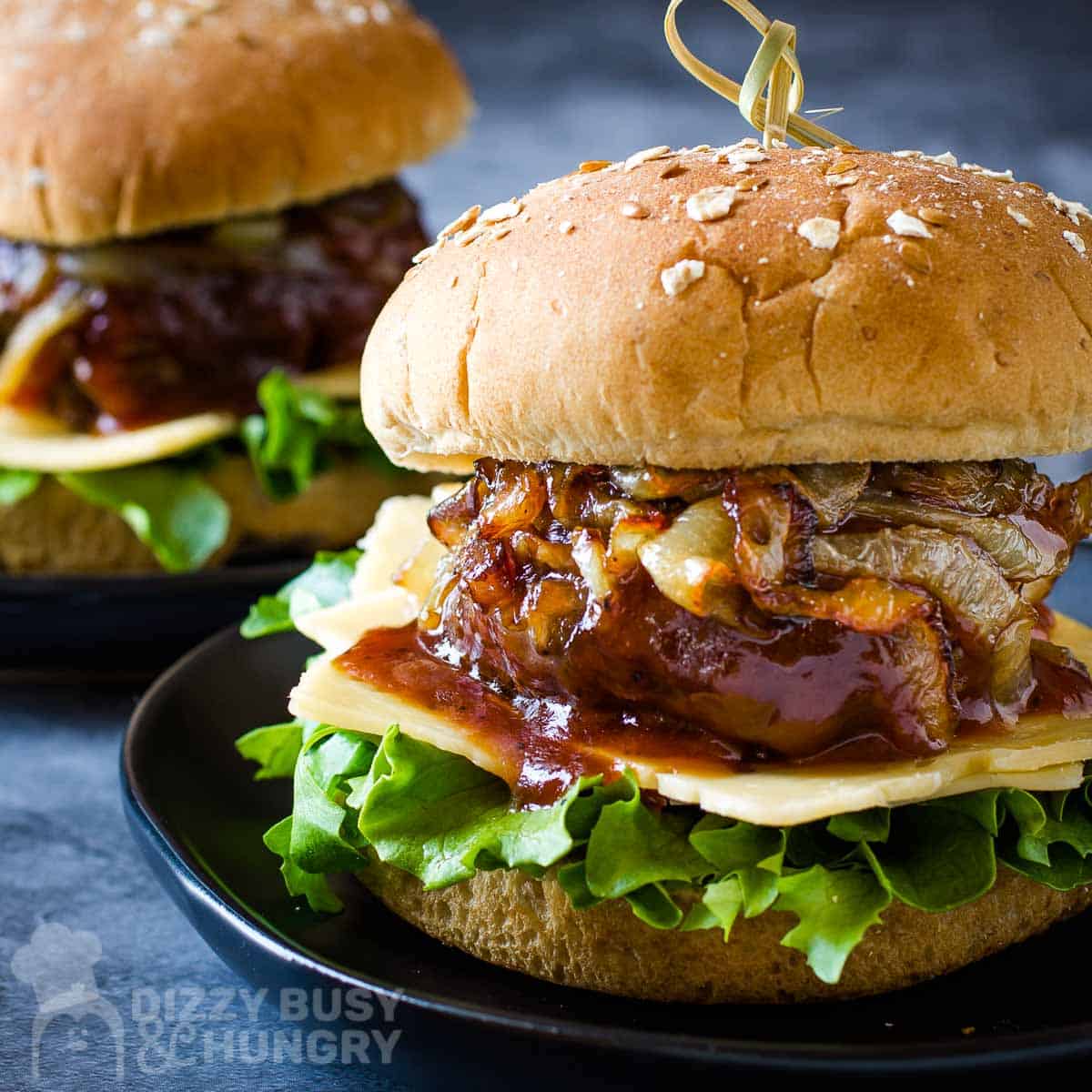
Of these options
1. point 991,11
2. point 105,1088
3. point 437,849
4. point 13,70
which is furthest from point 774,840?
point 991,11

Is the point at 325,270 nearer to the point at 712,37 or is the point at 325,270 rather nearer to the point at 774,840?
the point at 774,840

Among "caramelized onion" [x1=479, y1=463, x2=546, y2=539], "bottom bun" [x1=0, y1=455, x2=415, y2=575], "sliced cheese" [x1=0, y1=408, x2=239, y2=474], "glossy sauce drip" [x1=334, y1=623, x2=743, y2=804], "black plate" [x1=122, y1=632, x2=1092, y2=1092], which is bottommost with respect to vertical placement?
"bottom bun" [x1=0, y1=455, x2=415, y2=575]

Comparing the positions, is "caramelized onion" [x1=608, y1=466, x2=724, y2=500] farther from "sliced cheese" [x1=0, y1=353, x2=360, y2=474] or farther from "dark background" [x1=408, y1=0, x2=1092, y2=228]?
"dark background" [x1=408, y1=0, x2=1092, y2=228]

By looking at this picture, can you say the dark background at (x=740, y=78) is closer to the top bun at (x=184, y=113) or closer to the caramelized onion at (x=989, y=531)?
the top bun at (x=184, y=113)

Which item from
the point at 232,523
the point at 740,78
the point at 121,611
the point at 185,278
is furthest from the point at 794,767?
the point at 740,78

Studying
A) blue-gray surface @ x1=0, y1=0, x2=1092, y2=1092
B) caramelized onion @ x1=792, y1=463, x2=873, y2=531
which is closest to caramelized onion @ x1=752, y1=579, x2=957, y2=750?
caramelized onion @ x1=792, y1=463, x2=873, y2=531
